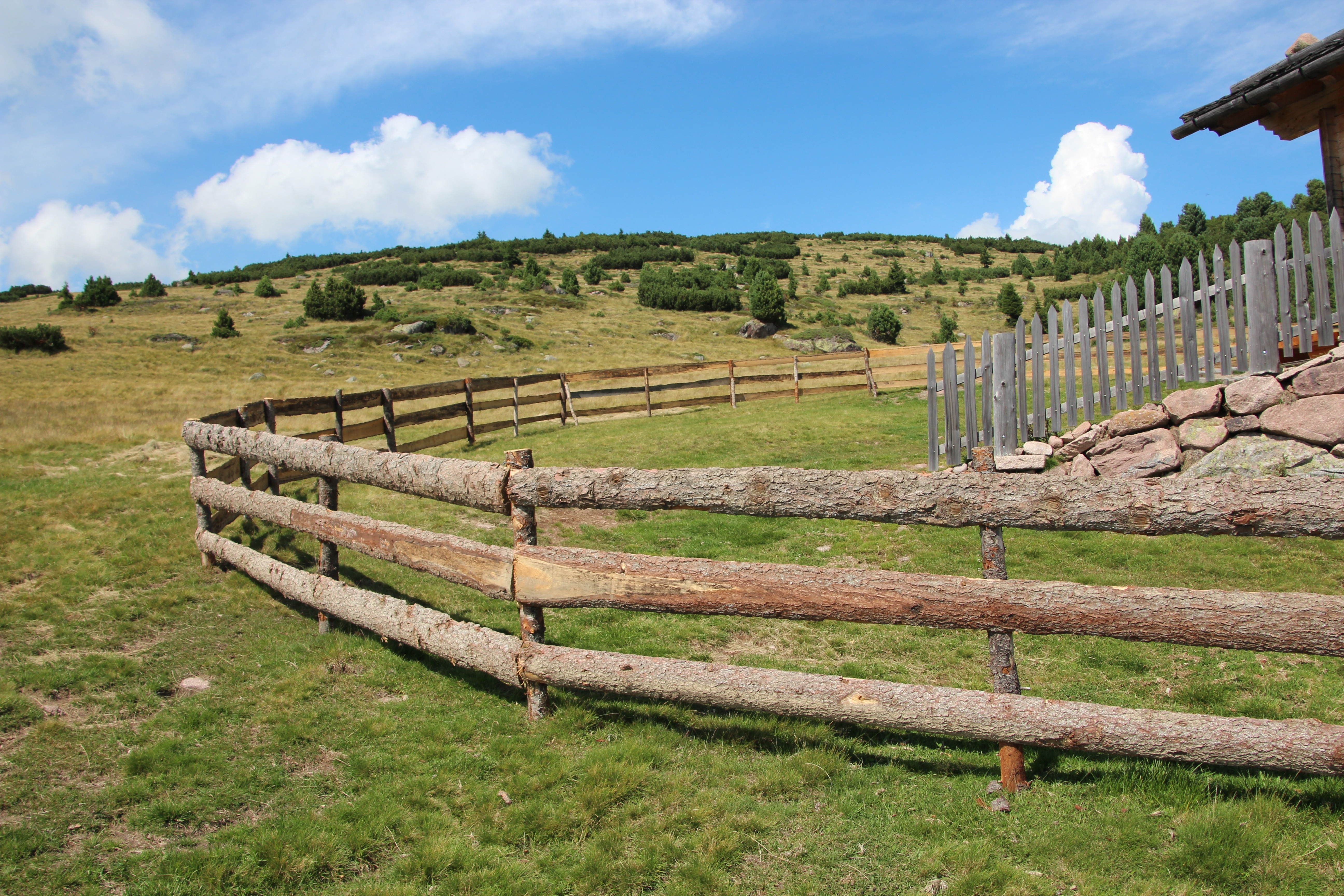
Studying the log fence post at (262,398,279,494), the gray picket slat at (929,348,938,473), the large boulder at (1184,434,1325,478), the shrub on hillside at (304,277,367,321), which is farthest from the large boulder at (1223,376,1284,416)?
the shrub on hillside at (304,277,367,321)

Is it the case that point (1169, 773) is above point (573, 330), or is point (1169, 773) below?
below

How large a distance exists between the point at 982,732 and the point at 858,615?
2.33ft

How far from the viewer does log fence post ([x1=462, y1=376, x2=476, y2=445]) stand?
1659 cm

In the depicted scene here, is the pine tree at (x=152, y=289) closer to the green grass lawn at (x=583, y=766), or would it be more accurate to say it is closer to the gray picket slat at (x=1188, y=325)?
the green grass lawn at (x=583, y=766)

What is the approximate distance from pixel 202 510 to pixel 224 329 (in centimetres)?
3196

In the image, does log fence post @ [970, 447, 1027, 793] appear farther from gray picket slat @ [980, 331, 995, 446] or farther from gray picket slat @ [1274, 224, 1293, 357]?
gray picket slat @ [1274, 224, 1293, 357]

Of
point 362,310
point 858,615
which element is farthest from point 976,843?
point 362,310

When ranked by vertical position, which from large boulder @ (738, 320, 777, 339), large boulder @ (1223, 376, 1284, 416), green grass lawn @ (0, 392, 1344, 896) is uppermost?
large boulder @ (738, 320, 777, 339)

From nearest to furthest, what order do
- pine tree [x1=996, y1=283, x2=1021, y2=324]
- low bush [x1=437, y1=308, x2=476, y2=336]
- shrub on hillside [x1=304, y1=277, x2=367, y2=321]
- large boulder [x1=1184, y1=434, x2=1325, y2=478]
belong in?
large boulder [x1=1184, y1=434, x2=1325, y2=478] → low bush [x1=437, y1=308, x2=476, y2=336] → shrub on hillside [x1=304, y1=277, x2=367, y2=321] → pine tree [x1=996, y1=283, x2=1021, y2=324]

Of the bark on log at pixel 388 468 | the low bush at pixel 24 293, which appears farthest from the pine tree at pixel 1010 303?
the low bush at pixel 24 293

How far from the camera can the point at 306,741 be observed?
4.04 m

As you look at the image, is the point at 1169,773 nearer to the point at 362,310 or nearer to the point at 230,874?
the point at 230,874

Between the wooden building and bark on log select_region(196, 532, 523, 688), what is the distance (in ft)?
27.0

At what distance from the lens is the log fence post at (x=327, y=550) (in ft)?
18.3
